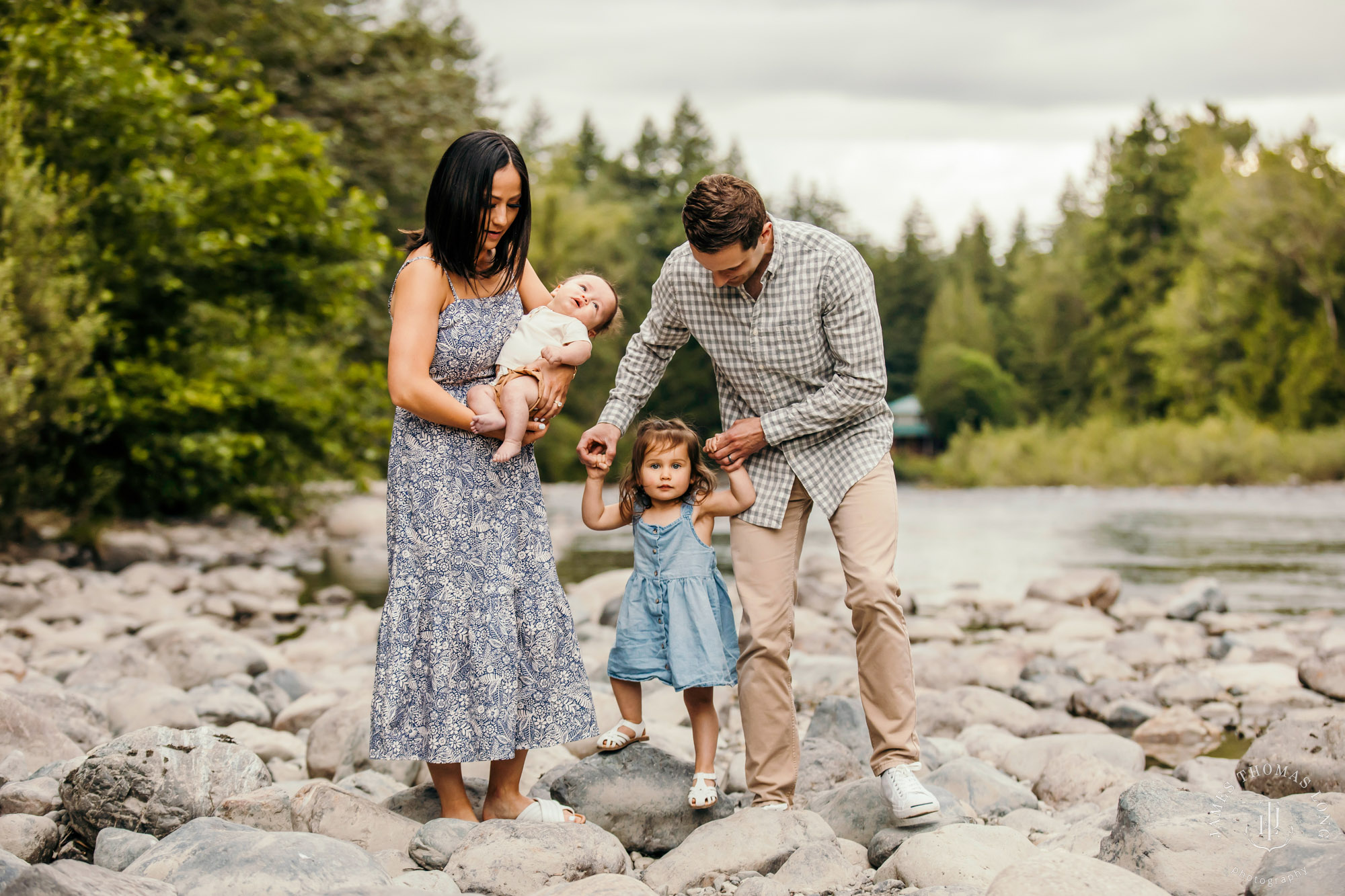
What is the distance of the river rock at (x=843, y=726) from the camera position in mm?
4742

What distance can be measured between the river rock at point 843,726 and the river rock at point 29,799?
2688 mm

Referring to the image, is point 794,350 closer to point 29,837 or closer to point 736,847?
point 736,847

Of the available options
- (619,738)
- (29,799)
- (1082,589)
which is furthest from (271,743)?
(1082,589)

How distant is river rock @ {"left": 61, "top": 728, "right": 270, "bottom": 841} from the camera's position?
3393mm

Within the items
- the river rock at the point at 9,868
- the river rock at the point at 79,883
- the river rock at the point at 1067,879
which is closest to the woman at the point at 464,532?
the river rock at the point at 79,883

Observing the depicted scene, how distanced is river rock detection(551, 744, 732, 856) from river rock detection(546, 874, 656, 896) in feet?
2.02

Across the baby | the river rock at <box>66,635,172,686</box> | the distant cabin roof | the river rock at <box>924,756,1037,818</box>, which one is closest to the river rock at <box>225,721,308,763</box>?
the river rock at <box>66,635,172,686</box>

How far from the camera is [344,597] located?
11109 millimetres

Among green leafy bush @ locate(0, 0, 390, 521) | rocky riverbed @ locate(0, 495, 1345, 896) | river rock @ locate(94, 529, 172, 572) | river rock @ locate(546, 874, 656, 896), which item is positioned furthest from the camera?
river rock @ locate(94, 529, 172, 572)

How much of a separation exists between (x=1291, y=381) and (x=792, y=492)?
29576 millimetres

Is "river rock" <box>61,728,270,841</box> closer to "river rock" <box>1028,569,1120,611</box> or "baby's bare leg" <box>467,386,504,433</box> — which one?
"baby's bare leg" <box>467,386,504,433</box>

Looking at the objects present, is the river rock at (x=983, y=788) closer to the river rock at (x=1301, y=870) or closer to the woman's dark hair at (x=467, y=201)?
the river rock at (x=1301, y=870)

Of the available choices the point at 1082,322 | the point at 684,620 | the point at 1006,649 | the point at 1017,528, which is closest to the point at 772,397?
the point at 684,620

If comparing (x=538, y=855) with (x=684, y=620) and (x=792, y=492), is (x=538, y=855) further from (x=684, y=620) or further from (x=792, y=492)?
(x=792, y=492)
